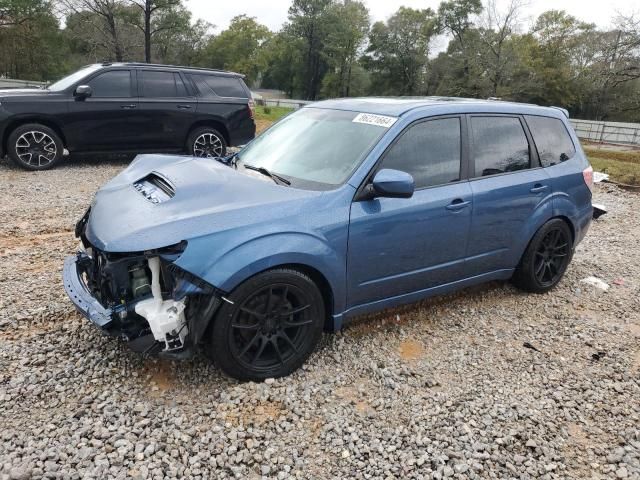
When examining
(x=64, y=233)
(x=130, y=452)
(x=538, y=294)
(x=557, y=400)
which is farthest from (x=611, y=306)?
(x=64, y=233)

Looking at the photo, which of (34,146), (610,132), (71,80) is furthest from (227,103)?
(610,132)

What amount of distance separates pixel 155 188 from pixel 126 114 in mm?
5973

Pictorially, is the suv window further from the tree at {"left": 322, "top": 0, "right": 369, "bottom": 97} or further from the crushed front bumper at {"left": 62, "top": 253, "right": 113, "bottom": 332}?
the tree at {"left": 322, "top": 0, "right": 369, "bottom": 97}

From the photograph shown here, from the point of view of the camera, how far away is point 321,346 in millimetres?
3500

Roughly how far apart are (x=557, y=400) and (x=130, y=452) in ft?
8.50

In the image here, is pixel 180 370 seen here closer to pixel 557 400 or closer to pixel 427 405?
pixel 427 405

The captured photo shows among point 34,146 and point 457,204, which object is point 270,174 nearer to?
point 457,204

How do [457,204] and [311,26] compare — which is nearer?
[457,204]

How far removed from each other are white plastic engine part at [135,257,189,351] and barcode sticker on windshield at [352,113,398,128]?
1.80 m

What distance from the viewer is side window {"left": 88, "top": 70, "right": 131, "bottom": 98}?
829 centimetres

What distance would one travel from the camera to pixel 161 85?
29.1 feet

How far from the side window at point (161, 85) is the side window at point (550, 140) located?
673 cm

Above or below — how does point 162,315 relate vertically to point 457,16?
below

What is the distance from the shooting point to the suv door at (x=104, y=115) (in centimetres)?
813
